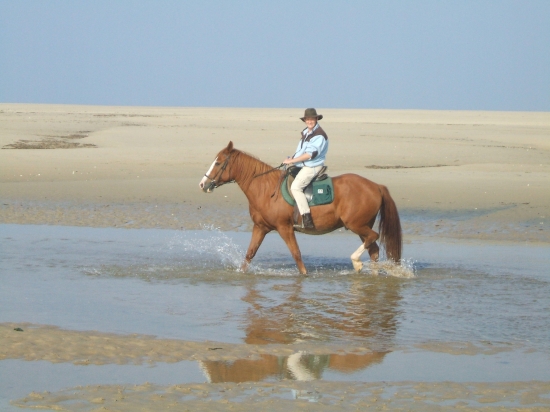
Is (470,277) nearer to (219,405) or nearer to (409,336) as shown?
(409,336)

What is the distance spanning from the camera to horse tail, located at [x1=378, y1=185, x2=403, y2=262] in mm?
10422

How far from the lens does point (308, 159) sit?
32.8 ft

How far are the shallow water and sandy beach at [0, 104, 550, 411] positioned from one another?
0.09ft

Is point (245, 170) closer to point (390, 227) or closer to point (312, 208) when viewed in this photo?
point (312, 208)

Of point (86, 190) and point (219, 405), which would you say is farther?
point (86, 190)

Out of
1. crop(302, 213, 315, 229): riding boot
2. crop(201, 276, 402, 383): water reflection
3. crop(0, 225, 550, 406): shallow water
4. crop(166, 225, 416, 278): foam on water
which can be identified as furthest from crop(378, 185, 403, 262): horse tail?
crop(302, 213, 315, 229): riding boot

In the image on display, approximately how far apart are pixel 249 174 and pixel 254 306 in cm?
260

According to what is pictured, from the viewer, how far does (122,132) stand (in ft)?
120

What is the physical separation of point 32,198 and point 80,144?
12640 mm

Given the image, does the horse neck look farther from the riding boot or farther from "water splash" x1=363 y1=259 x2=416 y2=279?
"water splash" x1=363 y1=259 x2=416 y2=279

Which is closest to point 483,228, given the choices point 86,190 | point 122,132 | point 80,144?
point 86,190

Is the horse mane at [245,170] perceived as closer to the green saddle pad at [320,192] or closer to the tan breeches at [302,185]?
the tan breeches at [302,185]

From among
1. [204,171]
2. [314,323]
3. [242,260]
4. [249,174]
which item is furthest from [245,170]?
[204,171]

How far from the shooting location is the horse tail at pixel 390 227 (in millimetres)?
10422
